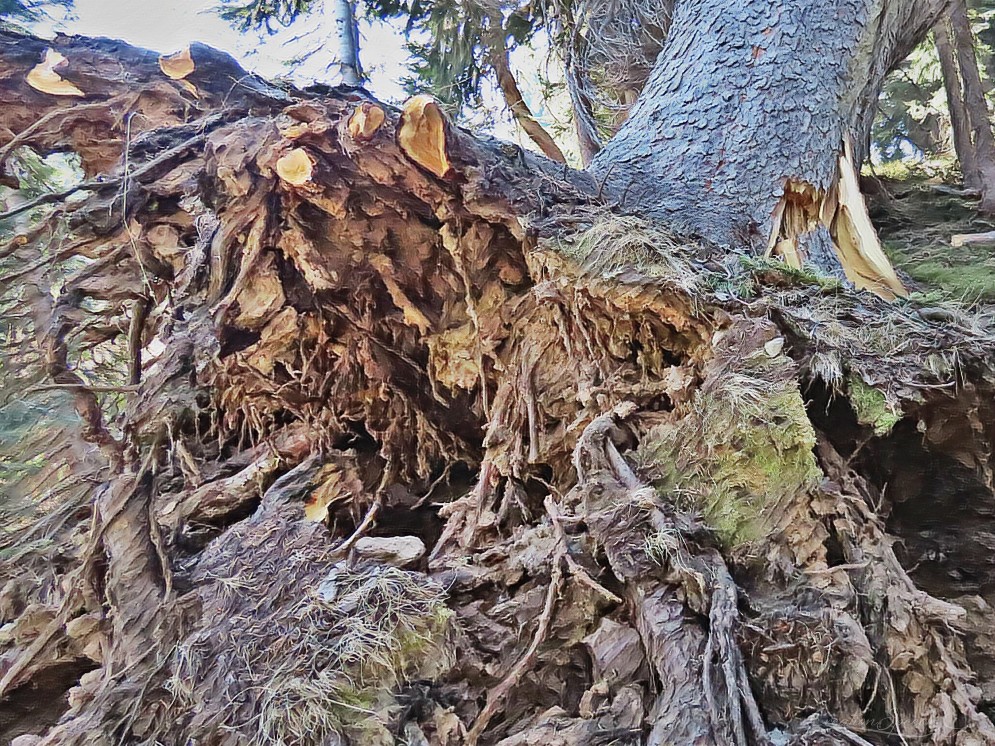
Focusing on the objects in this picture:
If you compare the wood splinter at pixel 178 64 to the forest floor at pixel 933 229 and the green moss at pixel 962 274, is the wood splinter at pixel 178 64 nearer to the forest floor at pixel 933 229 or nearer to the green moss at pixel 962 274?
the forest floor at pixel 933 229

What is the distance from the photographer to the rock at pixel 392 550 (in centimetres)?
176

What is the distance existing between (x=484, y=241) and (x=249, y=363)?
102cm

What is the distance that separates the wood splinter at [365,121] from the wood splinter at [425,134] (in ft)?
0.22

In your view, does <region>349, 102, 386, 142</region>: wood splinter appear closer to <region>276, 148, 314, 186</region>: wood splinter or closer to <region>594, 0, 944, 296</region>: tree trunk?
<region>276, 148, 314, 186</region>: wood splinter

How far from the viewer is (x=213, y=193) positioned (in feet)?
6.13

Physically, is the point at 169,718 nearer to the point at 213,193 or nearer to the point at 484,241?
the point at 213,193

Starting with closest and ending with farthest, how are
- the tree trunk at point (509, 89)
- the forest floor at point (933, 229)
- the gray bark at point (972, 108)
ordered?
the forest floor at point (933, 229) → the gray bark at point (972, 108) → the tree trunk at point (509, 89)

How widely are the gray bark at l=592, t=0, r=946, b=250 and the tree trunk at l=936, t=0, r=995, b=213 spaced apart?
187 cm

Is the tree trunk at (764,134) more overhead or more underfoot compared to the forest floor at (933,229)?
more overhead

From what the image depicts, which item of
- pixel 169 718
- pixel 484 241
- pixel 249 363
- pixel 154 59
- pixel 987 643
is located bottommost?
pixel 987 643

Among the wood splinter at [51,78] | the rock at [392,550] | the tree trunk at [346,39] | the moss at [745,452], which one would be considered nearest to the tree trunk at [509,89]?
the tree trunk at [346,39]

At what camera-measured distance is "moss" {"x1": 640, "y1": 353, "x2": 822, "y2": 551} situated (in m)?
1.57

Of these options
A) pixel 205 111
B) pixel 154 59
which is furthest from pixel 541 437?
pixel 154 59

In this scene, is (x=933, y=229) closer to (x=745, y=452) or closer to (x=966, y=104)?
(x=966, y=104)
